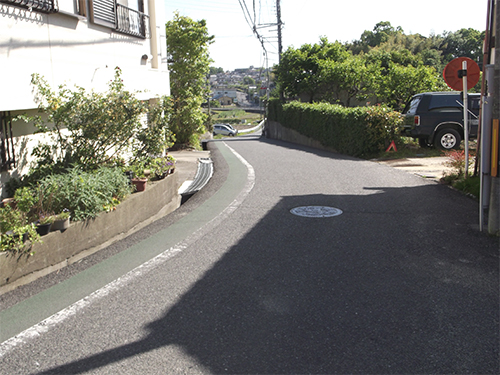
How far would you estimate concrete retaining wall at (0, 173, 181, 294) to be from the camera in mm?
5207

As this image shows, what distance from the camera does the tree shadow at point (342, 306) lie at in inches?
144

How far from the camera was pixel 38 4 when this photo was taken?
8.04 m

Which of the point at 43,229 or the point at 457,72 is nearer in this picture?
the point at 43,229

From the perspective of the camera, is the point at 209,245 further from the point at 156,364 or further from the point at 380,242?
the point at 156,364

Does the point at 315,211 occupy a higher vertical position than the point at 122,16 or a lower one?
lower

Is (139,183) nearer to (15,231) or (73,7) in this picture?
(15,231)

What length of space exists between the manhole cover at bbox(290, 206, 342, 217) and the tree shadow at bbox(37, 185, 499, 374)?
2.77 feet

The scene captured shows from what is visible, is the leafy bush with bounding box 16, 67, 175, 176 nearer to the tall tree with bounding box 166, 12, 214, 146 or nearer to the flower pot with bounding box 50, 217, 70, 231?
the flower pot with bounding box 50, 217, 70, 231

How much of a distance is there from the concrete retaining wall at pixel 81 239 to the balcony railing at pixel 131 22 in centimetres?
542

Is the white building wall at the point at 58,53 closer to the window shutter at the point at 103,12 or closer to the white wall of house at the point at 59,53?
the white wall of house at the point at 59,53

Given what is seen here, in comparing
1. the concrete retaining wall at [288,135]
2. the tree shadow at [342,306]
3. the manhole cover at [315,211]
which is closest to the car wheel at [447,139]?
the concrete retaining wall at [288,135]

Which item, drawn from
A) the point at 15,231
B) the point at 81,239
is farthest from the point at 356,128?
the point at 15,231

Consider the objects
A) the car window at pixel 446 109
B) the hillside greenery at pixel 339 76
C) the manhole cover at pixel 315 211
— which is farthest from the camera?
the hillside greenery at pixel 339 76

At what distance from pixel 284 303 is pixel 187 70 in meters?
25.4
